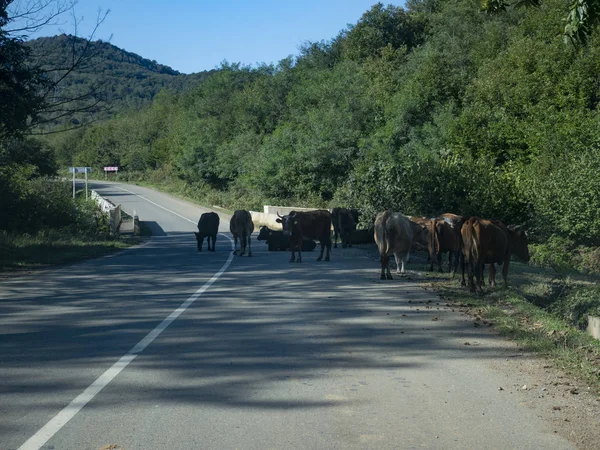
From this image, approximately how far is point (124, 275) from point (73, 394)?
12052mm

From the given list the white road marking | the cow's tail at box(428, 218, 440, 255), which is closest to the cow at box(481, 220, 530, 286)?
the cow's tail at box(428, 218, 440, 255)

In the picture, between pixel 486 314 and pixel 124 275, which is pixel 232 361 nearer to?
pixel 486 314

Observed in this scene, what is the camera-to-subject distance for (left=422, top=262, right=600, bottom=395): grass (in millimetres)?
8203

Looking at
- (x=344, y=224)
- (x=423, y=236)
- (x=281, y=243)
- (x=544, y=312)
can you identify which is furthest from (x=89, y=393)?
(x=344, y=224)

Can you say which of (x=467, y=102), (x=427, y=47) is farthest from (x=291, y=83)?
(x=467, y=102)

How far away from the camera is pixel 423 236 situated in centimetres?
1864

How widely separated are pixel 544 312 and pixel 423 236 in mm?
7202

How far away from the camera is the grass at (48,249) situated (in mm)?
21737

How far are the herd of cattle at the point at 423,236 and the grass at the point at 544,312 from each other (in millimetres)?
620

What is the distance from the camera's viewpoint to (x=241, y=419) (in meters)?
5.89

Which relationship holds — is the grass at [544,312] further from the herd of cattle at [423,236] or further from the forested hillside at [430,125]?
the forested hillside at [430,125]

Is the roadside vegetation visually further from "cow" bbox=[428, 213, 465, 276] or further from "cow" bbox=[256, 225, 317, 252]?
"cow" bbox=[428, 213, 465, 276]

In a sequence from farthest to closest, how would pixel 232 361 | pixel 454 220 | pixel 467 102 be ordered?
pixel 467 102, pixel 454 220, pixel 232 361

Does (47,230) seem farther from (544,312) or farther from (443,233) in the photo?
(544,312)
